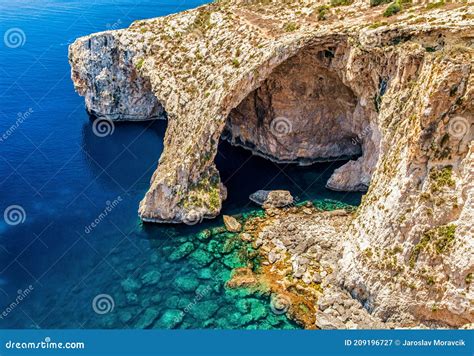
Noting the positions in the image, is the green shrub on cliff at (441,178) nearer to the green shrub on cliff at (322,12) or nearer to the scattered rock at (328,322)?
the scattered rock at (328,322)

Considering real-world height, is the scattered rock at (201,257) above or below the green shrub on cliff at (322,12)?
below

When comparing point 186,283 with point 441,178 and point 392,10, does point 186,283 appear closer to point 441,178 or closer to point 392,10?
point 441,178

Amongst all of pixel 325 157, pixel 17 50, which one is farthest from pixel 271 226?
pixel 17 50

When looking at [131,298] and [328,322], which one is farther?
[131,298]

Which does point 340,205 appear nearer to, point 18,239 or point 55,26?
point 18,239

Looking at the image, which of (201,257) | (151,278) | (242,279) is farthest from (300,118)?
(151,278)

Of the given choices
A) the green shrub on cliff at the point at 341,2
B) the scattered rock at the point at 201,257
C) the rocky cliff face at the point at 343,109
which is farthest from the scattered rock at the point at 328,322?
the green shrub on cliff at the point at 341,2

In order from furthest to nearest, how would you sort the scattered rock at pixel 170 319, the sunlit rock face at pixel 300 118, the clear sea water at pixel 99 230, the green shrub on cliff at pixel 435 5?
the sunlit rock face at pixel 300 118 < the green shrub on cliff at pixel 435 5 < the clear sea water at pixel 99 230 < the scattered rock at pixel 170 319

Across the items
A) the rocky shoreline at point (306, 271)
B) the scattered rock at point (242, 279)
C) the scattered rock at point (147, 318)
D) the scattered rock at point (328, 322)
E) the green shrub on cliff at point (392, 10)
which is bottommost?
the scattered rock at point (328, 322)
